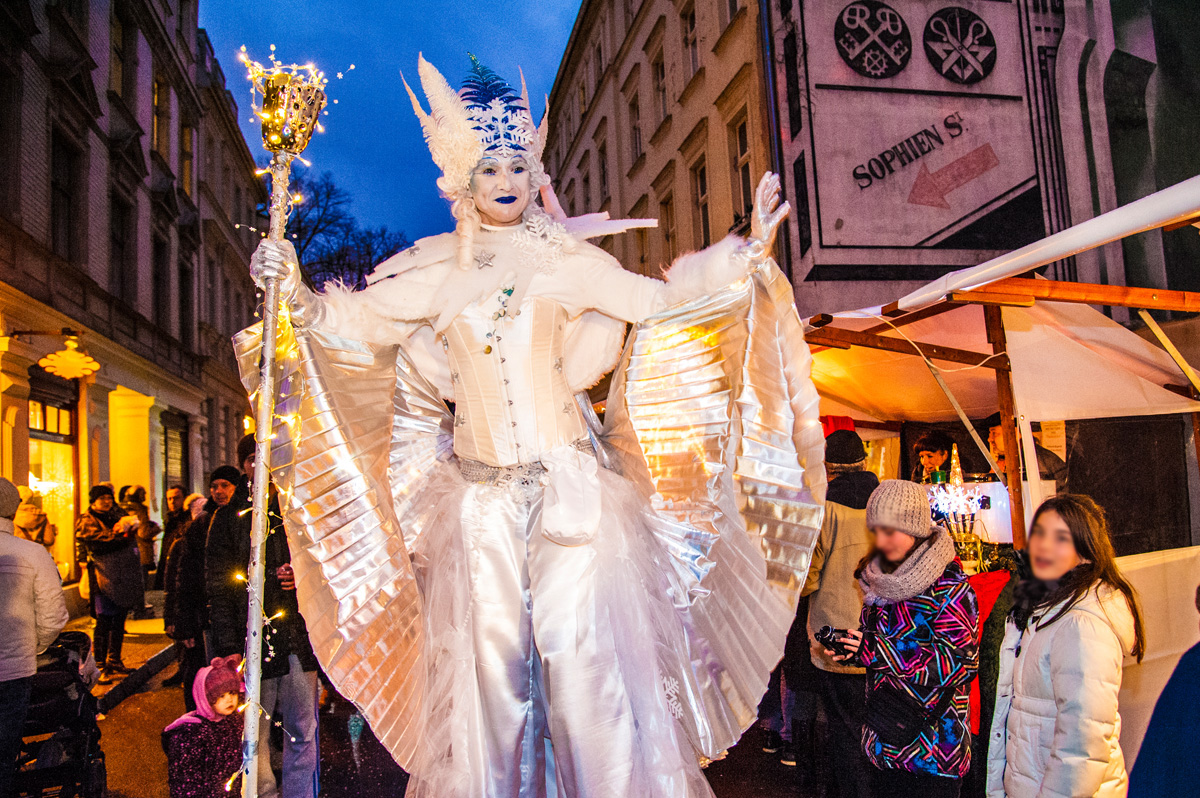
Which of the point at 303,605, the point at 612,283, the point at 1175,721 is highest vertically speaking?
the point at 612,283

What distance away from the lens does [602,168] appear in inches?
754

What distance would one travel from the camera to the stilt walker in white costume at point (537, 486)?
2293mm

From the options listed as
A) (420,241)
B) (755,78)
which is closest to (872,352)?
(420,241)

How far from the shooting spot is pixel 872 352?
221 inches

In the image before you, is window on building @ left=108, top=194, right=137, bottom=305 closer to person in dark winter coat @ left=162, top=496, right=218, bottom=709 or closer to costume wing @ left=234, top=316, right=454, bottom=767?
person in dark winter coat @ left=162, top=496, right=218, bottom=709

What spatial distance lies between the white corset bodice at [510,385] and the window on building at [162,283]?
15.7 m

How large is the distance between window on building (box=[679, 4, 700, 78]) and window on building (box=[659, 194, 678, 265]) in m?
2.24

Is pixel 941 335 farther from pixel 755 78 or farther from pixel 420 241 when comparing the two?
pixel 755 78

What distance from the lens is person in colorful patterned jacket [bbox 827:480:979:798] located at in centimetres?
245

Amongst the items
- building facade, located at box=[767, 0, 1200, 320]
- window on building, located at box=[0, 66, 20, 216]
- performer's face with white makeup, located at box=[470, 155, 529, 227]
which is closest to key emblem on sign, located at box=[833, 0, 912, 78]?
building facade, located at box=[767, 0, 1200, 320]

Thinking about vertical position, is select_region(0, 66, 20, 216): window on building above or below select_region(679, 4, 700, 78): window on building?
below

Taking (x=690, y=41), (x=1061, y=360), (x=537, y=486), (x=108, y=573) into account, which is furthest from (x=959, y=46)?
(x=108, y=573)

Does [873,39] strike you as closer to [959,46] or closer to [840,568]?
[959,46]

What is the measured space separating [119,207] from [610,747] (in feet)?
48.5
